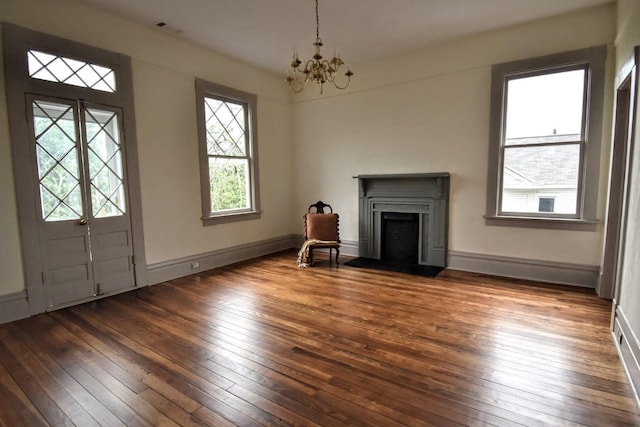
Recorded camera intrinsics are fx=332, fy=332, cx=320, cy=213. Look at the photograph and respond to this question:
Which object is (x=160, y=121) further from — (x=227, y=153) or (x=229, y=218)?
(x=229, y=218)

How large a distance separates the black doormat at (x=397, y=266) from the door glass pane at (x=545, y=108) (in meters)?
1.94

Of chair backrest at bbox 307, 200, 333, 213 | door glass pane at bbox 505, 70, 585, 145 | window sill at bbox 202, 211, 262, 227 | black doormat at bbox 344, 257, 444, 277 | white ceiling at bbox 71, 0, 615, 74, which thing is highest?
white ceiling at bbox 71, 0, 615, 74

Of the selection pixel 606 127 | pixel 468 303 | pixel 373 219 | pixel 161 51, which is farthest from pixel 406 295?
pixel 161 51

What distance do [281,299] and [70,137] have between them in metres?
2.76

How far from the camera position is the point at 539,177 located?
410 centimetres

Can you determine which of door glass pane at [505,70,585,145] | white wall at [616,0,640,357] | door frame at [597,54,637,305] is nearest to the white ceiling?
door glass pane at [505,70,585,145]

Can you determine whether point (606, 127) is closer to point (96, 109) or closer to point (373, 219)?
point (373, 219)

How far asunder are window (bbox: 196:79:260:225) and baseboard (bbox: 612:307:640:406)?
455cm

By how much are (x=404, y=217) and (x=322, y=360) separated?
3160 mm

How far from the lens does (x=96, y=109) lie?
142 inches

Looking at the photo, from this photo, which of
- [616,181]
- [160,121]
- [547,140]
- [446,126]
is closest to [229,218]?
[160,121]

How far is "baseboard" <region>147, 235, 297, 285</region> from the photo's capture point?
429cm

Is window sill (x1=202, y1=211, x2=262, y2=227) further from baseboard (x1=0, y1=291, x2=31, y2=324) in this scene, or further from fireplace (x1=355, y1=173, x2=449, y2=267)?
baseboard (x1=0, y1=291, x2=31, y2=324)

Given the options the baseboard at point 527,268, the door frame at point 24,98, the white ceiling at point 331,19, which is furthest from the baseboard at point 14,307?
the baseboard at point 527,268
